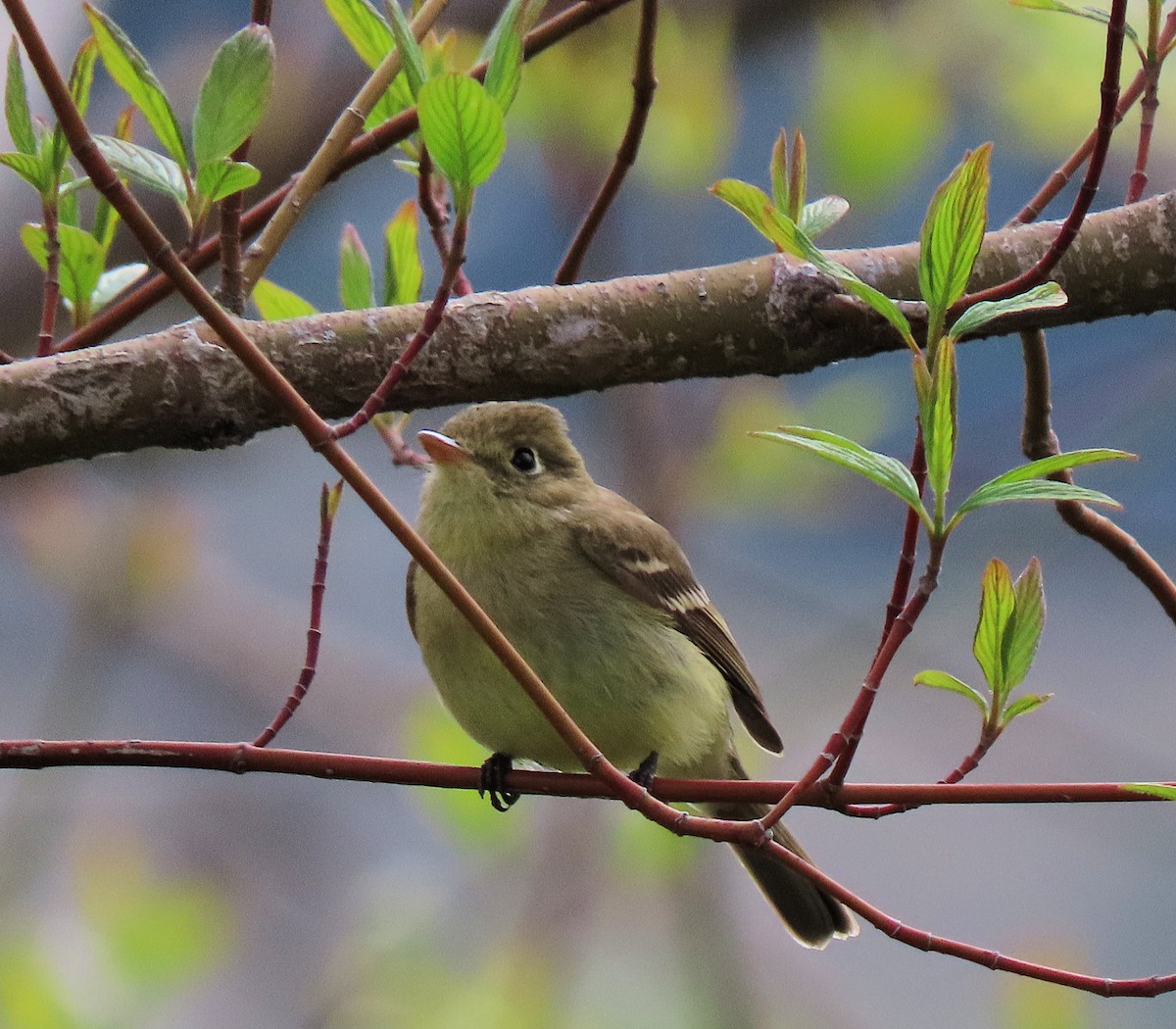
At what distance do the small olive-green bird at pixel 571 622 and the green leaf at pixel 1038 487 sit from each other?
4.35 ft

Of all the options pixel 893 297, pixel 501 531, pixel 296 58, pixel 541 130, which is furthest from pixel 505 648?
pixel 296 58

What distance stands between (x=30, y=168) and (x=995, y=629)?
1178 mm

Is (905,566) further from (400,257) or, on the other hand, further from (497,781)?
(400,257)

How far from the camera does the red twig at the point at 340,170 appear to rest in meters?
1.79

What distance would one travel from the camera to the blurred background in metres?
3.22

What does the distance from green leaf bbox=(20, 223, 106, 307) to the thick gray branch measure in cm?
15

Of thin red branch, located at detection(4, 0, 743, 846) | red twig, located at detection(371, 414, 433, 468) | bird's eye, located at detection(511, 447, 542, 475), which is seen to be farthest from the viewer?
bird's eye, located at detection(511, 447, 542, 475)

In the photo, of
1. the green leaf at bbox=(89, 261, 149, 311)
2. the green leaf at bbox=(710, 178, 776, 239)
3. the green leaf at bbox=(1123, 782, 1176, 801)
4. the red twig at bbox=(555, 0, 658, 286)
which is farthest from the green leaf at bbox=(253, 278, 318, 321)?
the green leaf at bbox=(1123, 782, 1176, 801)

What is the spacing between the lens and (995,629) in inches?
58.2

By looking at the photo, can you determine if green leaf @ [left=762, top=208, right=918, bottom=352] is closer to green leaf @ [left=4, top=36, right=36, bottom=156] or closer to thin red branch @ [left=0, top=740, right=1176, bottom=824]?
thin red branch @ [left=0, top=740, right=1176, bottom=824]

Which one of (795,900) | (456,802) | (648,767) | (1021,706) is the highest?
(1021,706)

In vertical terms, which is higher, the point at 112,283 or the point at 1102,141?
the point at 1102,141

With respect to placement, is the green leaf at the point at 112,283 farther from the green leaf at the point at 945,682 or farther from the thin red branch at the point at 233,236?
the green leaf at the point at 945,682

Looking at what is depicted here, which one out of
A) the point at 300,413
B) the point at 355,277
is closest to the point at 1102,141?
the point at 300,413
